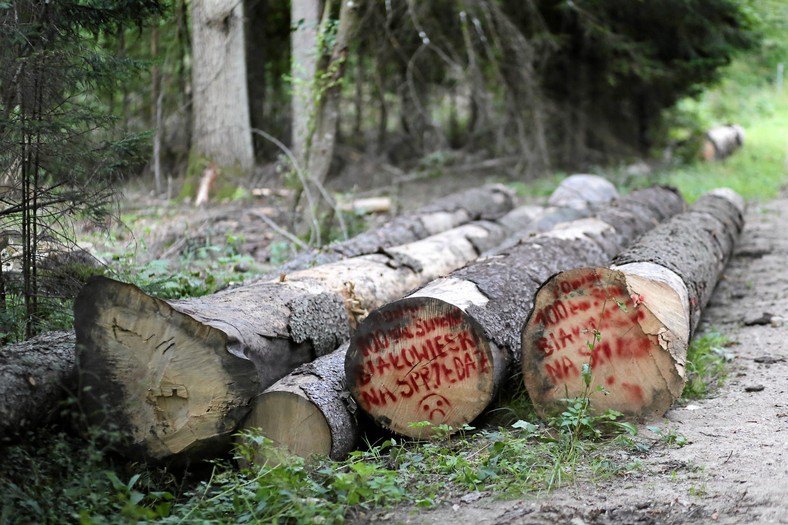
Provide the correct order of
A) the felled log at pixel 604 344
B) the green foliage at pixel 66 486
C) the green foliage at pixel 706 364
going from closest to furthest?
the green foliage at pixel 66 486
the felled log at pixel 604 344
the green foliage at pixel 706 364

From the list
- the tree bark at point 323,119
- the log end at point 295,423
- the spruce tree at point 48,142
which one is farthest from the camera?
the tree bark at point 323,119

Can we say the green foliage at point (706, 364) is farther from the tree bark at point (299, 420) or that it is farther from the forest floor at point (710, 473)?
the tree bark at point (299, 420)

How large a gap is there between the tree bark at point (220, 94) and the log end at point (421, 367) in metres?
6.64

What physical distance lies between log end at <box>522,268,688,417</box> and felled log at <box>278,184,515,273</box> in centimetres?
205

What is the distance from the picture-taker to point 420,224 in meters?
7.77

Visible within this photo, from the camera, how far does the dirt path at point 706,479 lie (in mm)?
3225

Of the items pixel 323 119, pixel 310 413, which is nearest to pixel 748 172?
pixel 323 119

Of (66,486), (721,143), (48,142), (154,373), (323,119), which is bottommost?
(66,486)

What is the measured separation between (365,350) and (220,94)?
7.05m

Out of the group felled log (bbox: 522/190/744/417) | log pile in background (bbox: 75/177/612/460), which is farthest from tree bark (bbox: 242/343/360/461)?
felled log (bbox: 522/190/744/417)

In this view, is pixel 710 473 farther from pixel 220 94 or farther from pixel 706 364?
pixel 220 94

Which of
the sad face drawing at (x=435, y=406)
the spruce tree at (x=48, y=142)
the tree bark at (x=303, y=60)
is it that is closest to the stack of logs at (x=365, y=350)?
the sad face drawing at (x=435, y=406)

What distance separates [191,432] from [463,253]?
368 centimetres

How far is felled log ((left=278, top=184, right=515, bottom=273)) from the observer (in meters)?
6.32
